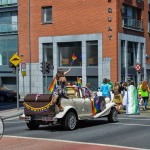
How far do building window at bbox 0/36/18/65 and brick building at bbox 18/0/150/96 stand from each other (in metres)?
1.52

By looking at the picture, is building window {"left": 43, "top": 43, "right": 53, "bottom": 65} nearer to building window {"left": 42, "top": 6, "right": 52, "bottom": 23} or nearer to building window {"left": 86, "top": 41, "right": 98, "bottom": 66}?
building window {"left": 42, "top": 6, "right": 52, "bottom": 23}

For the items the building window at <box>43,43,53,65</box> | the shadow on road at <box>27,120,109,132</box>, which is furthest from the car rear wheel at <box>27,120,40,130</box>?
the building window at <box>43,43,53,65</box>

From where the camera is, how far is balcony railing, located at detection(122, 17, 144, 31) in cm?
4341

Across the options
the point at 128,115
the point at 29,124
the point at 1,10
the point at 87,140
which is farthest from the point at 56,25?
the point at 87,140

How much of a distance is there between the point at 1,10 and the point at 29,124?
33579 millimetres

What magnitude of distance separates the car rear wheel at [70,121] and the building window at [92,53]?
26924 mm

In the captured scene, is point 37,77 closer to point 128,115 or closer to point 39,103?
point 128,115

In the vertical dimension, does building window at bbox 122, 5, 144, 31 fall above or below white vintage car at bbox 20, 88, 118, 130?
above

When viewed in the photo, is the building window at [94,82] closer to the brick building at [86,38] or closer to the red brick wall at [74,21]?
the brick building at [86,38]

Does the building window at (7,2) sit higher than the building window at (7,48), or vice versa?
the building window at (7,2)

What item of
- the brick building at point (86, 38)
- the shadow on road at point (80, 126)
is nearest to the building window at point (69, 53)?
the brick building at point (86, 38)

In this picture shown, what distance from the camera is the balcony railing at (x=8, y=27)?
157 feet

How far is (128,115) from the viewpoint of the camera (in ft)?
72.1

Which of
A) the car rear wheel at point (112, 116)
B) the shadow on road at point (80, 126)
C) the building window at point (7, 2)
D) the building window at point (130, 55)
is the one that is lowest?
the shadow on road at point (80, 126)
